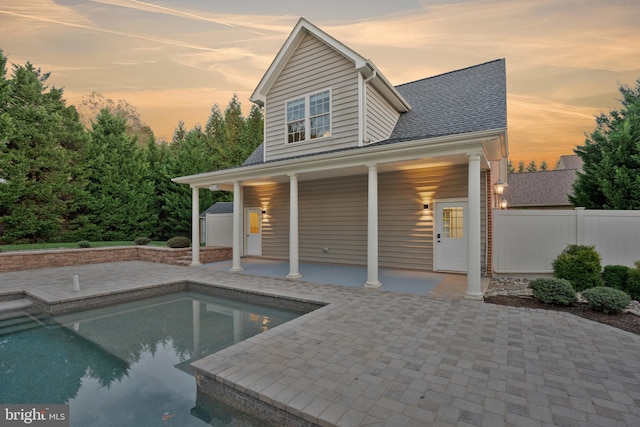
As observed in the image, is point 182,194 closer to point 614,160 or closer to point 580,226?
point 580,226

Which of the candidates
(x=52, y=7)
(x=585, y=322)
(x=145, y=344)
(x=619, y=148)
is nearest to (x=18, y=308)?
(x=145, y=344)

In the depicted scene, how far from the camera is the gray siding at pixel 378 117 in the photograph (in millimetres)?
9109

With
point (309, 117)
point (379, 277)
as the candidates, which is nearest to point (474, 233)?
point (379, 277)

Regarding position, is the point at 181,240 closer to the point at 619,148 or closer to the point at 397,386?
the point at 397,386

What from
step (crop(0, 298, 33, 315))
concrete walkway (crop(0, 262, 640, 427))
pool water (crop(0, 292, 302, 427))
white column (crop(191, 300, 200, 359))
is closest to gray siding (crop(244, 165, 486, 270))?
concrete walkway (crop(0, 262, 640, 427))

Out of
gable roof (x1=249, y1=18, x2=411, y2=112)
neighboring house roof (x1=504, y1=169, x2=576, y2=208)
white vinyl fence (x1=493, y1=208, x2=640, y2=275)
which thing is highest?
gable roof (x1=249, y1=18, x2=411, y2=112)

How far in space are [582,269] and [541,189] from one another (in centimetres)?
2031

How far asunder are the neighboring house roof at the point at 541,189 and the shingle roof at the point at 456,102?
14.8 meters

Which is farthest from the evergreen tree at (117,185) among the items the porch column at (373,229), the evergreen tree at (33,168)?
the porch column at (373,229)

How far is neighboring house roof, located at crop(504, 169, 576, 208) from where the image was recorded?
72.4 feet

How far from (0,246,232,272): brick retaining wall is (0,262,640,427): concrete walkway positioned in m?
8.13

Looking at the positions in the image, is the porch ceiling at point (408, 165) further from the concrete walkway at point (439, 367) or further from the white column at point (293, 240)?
the concrete walkway at point (439, 367)

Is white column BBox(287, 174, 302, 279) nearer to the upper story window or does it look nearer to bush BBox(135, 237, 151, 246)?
the upper story window

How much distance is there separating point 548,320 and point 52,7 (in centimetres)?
1648
